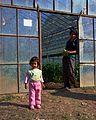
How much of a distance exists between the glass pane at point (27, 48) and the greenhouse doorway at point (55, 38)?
2.20 metres

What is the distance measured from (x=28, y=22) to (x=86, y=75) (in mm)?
2942

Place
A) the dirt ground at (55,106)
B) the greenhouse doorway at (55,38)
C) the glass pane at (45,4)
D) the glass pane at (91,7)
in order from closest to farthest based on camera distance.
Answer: the dirt ground at (55,106) → the glass pane at (45,4) → the glass pane at (91,7) → the greenhouse doorway at (55,38)

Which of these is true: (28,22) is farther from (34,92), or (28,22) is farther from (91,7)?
(34,92)

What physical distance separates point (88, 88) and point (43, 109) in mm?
3890

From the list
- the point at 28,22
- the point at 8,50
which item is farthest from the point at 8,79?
the point at 28,22

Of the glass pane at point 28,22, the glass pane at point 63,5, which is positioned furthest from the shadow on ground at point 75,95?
the glass pane at point 63,5

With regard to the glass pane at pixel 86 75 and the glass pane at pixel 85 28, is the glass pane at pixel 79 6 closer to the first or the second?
the glass pane at pixel 85 28

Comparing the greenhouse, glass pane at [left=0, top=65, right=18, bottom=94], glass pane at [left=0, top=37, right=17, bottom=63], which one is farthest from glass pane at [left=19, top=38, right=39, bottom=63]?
glass pane at [left=0, top=65, right=18, bottom=94]

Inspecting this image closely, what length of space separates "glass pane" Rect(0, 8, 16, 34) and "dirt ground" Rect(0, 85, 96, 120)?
1993mm

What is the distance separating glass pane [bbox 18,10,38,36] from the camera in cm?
1134

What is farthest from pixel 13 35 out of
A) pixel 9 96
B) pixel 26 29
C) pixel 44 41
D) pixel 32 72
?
pixel 44 41

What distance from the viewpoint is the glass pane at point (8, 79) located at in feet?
35.7

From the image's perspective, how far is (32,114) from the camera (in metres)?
8.15

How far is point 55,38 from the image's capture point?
2361 cm
